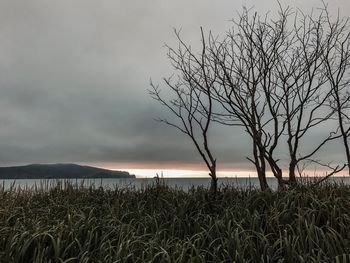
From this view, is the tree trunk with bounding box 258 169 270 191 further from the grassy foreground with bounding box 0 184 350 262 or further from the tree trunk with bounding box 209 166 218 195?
the tree trunk with bounding box 209 166 218 195

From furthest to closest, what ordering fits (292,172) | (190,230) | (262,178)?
(262,178) → (292,172) → (190,230)

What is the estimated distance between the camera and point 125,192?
10.3 m

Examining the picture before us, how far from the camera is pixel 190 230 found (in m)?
6.61

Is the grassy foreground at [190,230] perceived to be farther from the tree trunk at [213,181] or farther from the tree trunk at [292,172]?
the tree trunk at [292,172]

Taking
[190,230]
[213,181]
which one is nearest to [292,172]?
[213,181]

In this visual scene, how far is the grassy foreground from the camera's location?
494 centimetres

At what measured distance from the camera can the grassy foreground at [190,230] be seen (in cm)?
494

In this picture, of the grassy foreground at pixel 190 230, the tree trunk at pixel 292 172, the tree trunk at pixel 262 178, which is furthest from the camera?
the tree trunk at pixel 262 178

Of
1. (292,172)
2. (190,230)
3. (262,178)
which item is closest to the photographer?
(190,230)

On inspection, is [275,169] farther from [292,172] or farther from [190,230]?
[190,230]

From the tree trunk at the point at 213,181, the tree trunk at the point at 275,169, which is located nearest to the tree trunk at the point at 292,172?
the tree trunk at the point at 275,169

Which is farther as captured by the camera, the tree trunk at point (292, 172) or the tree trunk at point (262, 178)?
the tree trunk at point (262, 178)

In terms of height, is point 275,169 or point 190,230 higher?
point 275,169

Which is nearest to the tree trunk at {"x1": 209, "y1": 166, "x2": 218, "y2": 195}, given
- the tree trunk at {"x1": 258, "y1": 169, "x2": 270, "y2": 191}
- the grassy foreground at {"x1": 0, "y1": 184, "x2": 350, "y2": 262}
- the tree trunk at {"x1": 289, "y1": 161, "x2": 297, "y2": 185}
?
the grassy foreground at {"x1": 0, "y1": 184, "x2": 350, "y2": 262}
